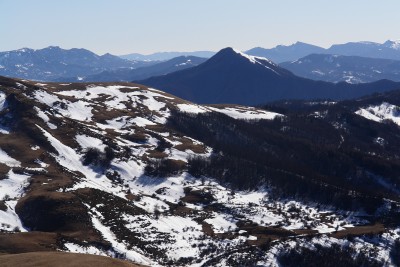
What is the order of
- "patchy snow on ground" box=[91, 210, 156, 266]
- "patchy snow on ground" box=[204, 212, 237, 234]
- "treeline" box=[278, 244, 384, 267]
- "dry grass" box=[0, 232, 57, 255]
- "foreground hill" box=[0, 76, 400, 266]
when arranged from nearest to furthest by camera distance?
"dry grass" box=[0, 232, 57, 255], "patchy snow on ground" box=[91, 210, 156, 266], "foreground hill" box=[0, 76, 400, 266], "treeline" box=[278, 244, 384, 267], "patchy snow on ground" box=[204, 212, 237, 234]

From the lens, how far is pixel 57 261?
6125cm

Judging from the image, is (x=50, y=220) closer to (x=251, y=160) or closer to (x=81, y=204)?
(x=81, y=204)

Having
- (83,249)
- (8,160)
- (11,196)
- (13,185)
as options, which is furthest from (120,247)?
(8,160)

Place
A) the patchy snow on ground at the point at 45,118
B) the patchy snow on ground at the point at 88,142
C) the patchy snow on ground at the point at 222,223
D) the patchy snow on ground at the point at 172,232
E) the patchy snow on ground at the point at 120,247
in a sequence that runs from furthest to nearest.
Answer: the patchy snow on ground at the point at 45,118
the patchy snow on ground at the point at 88,142
the patchy snow on ground at the point at 222,223
the patchy snow on ground at the point at 172,232
the patchy snow on ground at the point at 120,247

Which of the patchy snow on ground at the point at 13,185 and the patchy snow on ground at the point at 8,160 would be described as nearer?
the patchy snow on ground at the point at 13,185

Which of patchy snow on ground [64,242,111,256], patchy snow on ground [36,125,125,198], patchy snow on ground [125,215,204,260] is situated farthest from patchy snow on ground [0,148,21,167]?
patchy snow on ground [64,242,111,256]

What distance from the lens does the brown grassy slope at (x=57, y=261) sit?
60.0m

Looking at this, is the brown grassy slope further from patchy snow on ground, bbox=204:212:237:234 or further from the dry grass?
patchy snow on ground, bbox=204:212:237:234

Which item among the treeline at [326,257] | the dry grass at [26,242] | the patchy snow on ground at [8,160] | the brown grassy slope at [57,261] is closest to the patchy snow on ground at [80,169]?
the patchy snow on ground at [8,160]

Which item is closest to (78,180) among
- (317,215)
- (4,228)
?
(4,228)

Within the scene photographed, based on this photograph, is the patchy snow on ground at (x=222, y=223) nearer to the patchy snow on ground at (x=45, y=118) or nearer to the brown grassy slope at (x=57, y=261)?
the brown grassy slope at (x=57, y=261)

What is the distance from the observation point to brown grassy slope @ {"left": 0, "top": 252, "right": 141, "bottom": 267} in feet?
197

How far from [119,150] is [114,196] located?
133 feet

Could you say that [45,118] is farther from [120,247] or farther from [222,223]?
[120,247]
